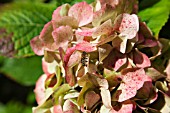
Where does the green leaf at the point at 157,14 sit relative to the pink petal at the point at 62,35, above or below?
below

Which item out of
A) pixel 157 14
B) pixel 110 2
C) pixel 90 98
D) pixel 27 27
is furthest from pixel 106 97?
pixel 27 27

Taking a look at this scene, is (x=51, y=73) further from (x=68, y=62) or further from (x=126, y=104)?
(x=126, y=104)

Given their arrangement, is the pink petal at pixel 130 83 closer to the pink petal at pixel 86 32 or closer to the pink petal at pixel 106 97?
the pink petal at pixel 106 97

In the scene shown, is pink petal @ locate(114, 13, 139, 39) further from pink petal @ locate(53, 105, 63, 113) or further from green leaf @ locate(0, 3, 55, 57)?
green leaf @ locate(0, 3, 55, 57)

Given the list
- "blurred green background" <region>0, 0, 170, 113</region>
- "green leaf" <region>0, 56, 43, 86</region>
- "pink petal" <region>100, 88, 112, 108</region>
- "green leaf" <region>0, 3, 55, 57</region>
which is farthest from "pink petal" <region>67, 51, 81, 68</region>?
"green leaf" <region>0, 56, 43, 86</region>

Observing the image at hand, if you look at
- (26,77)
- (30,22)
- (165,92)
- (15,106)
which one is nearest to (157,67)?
(165,92)

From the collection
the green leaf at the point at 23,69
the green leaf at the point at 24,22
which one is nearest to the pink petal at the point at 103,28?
the green leaf at the point at 24,22
